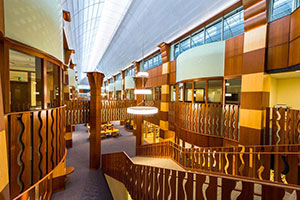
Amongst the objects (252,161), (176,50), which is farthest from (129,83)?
(252,161)

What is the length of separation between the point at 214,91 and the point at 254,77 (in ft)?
4.84

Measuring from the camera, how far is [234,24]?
4.83 metres

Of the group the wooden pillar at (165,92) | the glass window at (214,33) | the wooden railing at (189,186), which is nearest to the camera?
the wooden railing at (189,186)

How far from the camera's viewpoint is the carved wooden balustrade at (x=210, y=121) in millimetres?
4457

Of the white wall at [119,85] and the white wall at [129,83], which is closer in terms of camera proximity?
the white wall at [129,83]

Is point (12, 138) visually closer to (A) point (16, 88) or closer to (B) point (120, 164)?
(A) point (16, 88)

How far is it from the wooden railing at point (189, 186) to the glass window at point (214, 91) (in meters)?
3.00

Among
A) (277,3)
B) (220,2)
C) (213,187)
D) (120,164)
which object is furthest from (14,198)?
(277,3)

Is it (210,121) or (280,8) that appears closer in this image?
(280,8)

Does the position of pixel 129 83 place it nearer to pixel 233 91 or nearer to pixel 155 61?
pixel 155 61

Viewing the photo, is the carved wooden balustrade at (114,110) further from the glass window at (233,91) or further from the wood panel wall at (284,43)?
the wood panel wall at (284,43)

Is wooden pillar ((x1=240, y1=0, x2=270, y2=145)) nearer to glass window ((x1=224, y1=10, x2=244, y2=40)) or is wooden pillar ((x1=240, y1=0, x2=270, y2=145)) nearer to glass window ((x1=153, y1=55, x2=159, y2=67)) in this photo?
glass window ((x1=224, y1=10, x2=244, y2=40))

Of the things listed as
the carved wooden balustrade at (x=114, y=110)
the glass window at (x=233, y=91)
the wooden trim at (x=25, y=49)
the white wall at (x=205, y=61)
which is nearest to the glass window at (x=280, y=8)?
the white wall at (x=205, y=61)

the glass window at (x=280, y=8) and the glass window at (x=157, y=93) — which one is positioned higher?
the glass window at (x=280, y=8)
